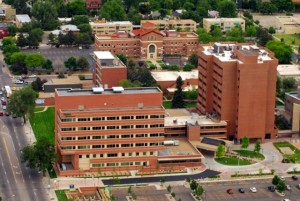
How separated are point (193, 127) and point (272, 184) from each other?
38.5 ft

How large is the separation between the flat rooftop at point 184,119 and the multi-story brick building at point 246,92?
3.97 ft

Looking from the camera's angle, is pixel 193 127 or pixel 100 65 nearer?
pixel 193 127

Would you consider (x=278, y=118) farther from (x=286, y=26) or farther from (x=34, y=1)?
(x=34, y=1)

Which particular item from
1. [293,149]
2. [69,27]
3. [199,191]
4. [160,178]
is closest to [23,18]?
[69,27]

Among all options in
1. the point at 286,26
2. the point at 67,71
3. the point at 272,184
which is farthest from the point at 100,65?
the point at 286,26

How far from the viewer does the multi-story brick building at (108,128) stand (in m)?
78.6

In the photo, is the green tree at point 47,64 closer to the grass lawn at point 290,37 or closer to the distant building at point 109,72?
the distant building at point 109,72

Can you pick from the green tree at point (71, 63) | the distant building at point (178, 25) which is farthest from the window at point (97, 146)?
the distant building at point (178, 25)

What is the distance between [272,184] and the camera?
7794cm

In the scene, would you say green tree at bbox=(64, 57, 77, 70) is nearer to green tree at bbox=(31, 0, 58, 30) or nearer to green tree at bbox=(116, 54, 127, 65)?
green tree at bbox=(116, 54, 127, 65)

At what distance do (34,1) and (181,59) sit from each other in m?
40.1

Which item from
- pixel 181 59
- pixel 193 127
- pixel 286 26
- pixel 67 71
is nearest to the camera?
pixel 193 127

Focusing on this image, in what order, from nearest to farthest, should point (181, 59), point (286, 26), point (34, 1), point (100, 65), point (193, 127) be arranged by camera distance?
point (193, 127) < point (100, 65) < point (181, 59) < point (286, 26) < point (34, 1)

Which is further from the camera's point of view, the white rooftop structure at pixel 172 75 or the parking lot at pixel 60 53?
the parking lot at pixel 60 53
